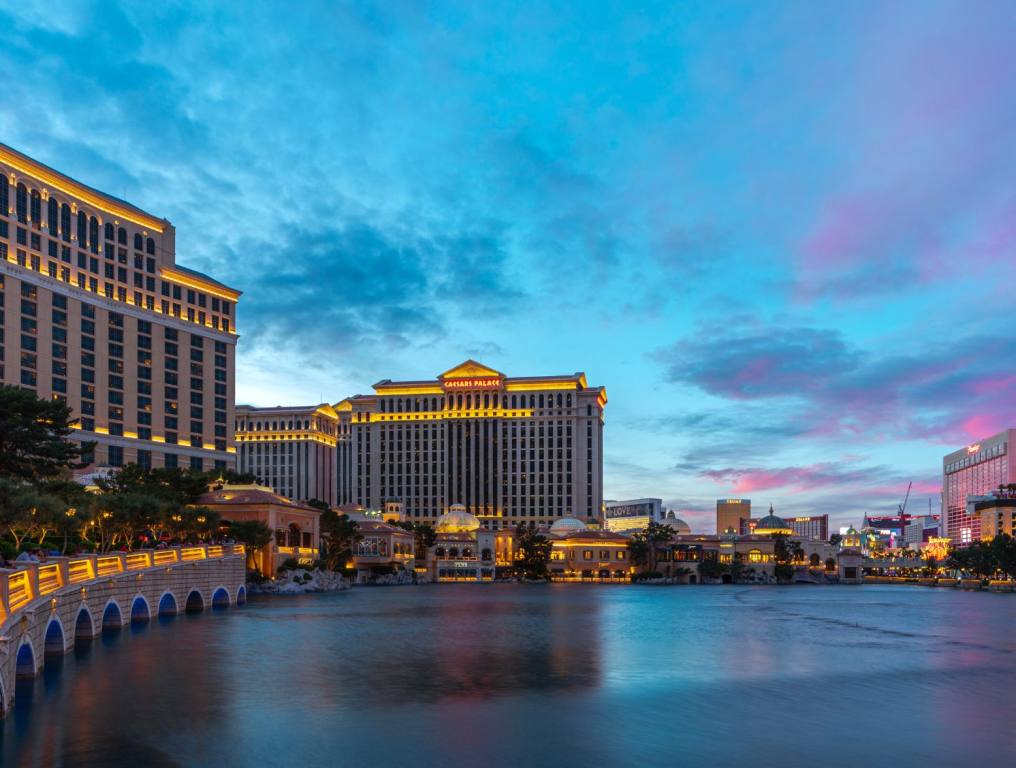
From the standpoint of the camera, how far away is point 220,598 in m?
87.6

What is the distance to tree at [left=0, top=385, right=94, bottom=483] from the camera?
70562 mm

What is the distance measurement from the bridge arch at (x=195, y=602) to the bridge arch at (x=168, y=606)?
5004mm

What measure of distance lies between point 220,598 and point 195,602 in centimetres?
653

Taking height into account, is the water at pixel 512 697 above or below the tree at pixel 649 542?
above

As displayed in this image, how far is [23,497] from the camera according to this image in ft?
174

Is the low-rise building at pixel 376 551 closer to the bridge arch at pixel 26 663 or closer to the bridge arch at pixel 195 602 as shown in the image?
the bridge arch at pixel 195 602

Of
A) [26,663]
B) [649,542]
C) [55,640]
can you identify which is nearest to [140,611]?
[55,640]

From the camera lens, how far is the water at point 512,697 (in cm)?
3164

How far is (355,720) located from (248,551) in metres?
82.5

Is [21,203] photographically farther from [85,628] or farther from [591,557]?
[591,557]

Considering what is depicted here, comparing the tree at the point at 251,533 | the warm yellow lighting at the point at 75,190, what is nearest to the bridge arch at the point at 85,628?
the tree at the point at 251,533

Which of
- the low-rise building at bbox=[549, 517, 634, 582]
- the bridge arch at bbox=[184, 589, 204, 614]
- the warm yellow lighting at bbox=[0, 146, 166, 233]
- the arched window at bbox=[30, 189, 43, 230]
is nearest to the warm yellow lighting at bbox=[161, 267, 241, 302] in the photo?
the warm yellow lighting at bbox=[0, 146, 166, 233]

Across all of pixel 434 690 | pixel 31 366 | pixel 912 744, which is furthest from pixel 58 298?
pixel 912 744

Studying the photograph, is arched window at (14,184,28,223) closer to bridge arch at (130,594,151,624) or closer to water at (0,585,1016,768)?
water at (0,585,1016,768)
